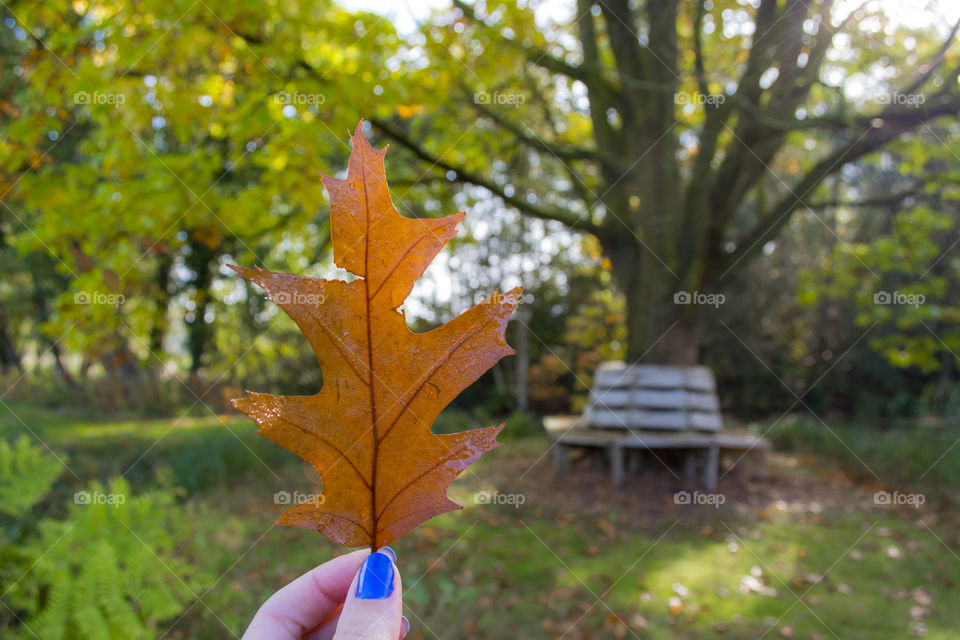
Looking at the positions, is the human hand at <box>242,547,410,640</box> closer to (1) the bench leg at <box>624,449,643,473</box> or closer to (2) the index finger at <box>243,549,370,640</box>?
(2) the index finger at <box>243,549,370,640</box>

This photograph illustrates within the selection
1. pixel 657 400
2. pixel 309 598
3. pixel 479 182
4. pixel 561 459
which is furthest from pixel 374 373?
pixel 561 459

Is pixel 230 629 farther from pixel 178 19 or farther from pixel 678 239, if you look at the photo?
pixel 678 239

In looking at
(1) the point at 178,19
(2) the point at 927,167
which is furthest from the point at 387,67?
(2) the point at 927,167

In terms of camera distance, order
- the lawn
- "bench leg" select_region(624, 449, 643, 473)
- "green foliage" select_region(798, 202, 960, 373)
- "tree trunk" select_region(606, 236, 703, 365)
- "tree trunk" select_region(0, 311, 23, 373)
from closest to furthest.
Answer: the lawn, "tree trunk" select_region(606, 236, 703, 365), "bench leg" select_region(624, 449, 643, 473), "green foliage" select_region(798, 202, 960, 373), "tree trunk" select_region(0, 311, 23, 373)

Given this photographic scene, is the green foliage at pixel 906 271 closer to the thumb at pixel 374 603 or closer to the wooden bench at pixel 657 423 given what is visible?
the wooden bench at pixel 657 423

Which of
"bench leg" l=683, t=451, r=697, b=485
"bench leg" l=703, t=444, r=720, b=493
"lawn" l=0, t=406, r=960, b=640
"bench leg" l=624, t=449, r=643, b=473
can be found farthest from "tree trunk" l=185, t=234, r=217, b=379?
"bench leg" l=703, t=444, r=720, b=493

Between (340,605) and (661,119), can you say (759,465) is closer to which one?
(661,119)
